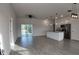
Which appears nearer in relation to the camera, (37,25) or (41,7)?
(41,7)

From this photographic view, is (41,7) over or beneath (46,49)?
over

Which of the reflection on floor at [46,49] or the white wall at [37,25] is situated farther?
the white wall at [37,25]

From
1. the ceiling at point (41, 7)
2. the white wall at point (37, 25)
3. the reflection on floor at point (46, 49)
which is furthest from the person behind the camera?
the white wall at point (37, 25)

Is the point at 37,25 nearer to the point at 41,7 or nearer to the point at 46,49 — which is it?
the point at 41,7

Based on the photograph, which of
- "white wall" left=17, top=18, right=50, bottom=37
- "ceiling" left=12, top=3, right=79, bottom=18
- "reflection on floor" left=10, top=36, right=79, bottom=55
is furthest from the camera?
"white wall" left=17, top=18, right=50, bottom=37

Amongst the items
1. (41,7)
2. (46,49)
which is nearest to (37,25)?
(41,7)

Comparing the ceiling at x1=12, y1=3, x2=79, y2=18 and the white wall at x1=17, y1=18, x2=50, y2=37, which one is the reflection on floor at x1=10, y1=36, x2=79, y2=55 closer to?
the ceiling at x1=12, y1=3, x2=79, y2=18

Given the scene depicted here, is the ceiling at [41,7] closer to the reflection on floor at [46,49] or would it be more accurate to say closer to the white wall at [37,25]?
the reflection on floor at [46,49]

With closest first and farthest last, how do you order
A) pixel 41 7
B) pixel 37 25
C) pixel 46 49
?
pixel 46 49 → pixel 41 7 → pixel 37 25

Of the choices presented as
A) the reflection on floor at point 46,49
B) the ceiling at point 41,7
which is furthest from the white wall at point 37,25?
the reflection on floor at point 46,49

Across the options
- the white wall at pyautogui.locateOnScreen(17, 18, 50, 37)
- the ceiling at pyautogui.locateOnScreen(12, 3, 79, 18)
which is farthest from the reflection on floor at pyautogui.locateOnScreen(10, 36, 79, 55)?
the white wall at pyautogui.locateOnScreen(17, 18, 50, 37)

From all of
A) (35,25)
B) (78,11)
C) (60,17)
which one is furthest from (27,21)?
(78,11)

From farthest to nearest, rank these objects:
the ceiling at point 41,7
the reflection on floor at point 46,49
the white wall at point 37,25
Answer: the white wall at point 37,25 < the ceiling at point 41,7 < the reflection on floor at point 46,49
